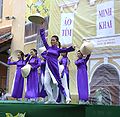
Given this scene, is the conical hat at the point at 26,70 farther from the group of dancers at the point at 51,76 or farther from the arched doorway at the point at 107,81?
the arched doorway at the point at 107,81

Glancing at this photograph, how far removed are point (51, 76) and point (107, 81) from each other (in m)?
1.66

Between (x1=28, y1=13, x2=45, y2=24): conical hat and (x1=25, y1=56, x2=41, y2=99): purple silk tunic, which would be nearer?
(x1=28, y1=13, x2=45, y2=24): conical hat

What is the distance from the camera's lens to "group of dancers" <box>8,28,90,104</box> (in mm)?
4961

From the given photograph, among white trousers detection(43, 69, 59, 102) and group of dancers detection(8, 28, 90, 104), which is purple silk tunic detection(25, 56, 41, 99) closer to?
group of dancers detection(8, 28, 90, 104)

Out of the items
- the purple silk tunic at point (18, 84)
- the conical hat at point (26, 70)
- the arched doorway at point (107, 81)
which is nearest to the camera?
the conical hat at point (26, 70)

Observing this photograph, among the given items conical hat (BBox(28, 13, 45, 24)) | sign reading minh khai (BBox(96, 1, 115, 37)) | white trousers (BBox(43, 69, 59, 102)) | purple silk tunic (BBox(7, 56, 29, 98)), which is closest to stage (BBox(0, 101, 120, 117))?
white trousers (BBox(43, 69, 59, 102))

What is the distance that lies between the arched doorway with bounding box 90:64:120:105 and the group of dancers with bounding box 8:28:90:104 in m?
0.84

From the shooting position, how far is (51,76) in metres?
4.90

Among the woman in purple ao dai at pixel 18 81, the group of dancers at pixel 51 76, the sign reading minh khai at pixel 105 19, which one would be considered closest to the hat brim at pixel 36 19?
the group of dancers at pixel 51 76

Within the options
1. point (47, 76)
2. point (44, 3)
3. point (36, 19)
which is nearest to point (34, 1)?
point (44, 3)

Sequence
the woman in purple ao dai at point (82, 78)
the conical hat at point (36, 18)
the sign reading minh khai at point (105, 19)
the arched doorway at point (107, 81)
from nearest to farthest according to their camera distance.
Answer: the conical hat at point (36, 18)
the woman in purple ao dai at point (82, 78)
the arched doorway at point (107, 81)
the sign reading minh khai at point (105, 19)

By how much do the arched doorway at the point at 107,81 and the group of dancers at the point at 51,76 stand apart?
2.74ft

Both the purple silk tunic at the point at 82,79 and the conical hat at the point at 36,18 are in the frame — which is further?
the purple silk tunic at the point at 82,79

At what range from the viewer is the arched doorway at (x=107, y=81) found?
5.98m
